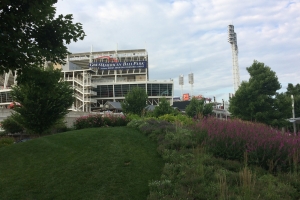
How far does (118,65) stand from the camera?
106 metres

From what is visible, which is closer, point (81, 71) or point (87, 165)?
point (87, 165)

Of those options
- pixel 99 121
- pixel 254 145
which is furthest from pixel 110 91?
pixel 254 145

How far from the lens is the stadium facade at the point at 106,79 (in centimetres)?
9538

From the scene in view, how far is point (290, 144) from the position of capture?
22.2 feet

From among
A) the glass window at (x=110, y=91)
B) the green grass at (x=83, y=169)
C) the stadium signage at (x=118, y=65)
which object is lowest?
the green grass at (x=83, y=169)

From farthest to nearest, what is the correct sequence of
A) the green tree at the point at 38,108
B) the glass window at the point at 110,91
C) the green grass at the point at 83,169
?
the glass window at the point at 110,91
the green tree at the point at 38,108
the green grass at the point at 83,169

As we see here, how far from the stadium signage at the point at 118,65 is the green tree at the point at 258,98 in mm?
72764

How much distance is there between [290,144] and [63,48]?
595cm

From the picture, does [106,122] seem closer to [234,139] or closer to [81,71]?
[234,139]

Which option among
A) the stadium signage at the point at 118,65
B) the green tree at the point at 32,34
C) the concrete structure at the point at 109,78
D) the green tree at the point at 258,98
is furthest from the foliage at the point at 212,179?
the stadium signage at the point at 118,65

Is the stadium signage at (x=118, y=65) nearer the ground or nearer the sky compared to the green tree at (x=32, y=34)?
nearer the sky

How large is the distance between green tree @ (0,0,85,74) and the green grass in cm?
286

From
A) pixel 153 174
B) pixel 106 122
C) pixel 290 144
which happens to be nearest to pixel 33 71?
pixel 153 174

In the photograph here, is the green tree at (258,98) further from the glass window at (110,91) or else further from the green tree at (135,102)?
the glass window at (110,91)
